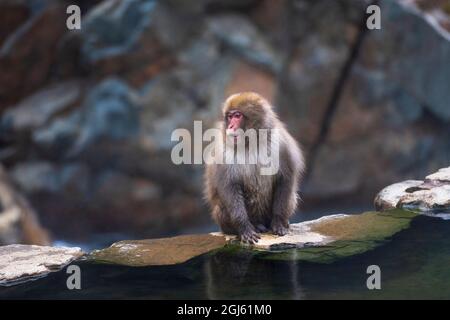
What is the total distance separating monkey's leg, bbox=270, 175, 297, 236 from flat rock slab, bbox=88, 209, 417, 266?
85mm

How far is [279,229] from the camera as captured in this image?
412cm

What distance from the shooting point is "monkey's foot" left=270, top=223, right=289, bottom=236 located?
13.4 ft

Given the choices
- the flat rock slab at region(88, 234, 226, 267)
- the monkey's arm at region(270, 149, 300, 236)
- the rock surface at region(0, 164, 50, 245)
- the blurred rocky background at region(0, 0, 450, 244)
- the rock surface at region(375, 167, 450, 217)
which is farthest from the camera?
the blurred rocky background at region(0, 0, 450, 244)

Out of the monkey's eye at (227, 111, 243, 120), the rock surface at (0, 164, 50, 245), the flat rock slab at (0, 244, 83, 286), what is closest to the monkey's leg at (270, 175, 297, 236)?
the monkey's eye at (227, 111, 243, 120)

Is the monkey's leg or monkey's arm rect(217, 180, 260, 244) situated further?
the monkey's leg

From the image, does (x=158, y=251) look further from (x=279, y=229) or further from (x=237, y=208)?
(x=279, y=229)

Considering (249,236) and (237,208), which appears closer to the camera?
(249,236)

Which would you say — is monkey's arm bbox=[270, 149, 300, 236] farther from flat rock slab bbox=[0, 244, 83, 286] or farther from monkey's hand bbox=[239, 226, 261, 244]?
flat rock slab bbox=[0, 244, 83, 286]

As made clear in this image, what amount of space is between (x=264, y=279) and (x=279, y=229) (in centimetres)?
91

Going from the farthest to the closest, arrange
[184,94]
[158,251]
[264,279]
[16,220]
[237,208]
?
[184,94] < [16,220] < [237,208] < [158,251] < [264,279]

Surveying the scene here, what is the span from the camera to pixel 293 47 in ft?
33.8

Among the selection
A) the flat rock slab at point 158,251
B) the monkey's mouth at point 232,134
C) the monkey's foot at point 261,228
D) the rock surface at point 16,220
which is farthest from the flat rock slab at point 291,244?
the rock surface at point 16,220

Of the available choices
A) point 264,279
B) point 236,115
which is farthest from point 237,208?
point 264,279

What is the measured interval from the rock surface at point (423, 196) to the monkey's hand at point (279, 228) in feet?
2.93
